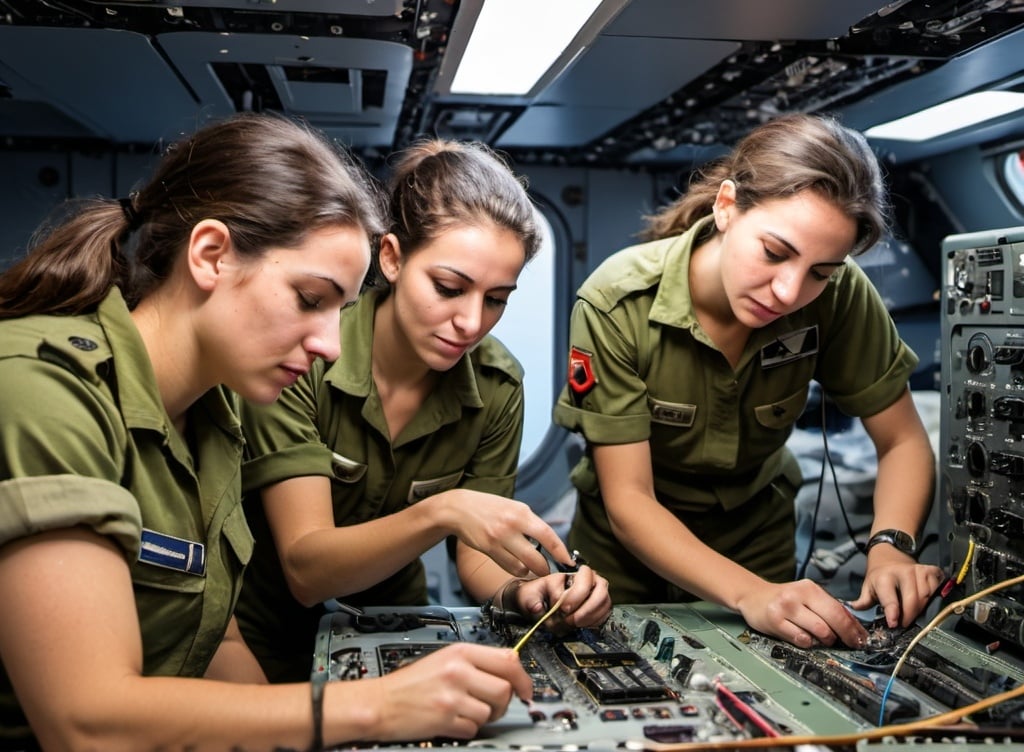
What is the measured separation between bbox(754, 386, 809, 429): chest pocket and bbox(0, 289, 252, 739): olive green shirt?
1424 millimetres

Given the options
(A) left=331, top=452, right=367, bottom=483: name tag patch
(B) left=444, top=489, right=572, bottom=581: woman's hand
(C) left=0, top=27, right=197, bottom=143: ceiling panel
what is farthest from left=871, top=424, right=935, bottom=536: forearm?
(C) left=0, top=27, right=197, bottom=143: ceiling panel

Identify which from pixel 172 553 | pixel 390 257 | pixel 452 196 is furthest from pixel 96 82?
pixel 172 553

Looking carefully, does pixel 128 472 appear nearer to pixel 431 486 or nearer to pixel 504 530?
pixel 504 530

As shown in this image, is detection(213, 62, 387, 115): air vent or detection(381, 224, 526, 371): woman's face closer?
detection(381, 224, 526, 371): woman's face

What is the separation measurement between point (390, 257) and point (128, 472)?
93 cm

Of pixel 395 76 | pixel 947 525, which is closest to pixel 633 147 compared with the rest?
pixel 395 76

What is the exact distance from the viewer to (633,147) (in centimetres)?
464

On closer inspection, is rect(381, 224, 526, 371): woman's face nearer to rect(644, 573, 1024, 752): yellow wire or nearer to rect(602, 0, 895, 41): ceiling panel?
rect(602, 0, 895, 41): ceiling panel

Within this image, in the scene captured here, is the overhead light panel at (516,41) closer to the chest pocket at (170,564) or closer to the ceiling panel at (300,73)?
the ceiling panel at (300,73)

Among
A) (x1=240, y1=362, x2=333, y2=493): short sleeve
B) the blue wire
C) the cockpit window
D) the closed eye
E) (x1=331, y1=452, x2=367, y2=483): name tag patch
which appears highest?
the cockpit window

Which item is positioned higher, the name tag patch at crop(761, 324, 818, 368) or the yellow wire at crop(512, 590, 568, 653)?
the name tag patch at crop(761, 324, 818, 368)

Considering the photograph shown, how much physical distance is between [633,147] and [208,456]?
3.11 metres

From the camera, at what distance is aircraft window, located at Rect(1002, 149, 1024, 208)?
13.6ft

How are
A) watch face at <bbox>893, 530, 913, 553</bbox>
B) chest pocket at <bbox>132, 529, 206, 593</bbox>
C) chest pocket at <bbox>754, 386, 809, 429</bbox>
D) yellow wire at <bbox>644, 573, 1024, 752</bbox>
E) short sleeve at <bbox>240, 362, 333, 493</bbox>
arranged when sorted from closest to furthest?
yellow wire at <bbox>644, 573, 1024, 752</bbox> → chest pocket at <bbox>132, 529, 206, 593</bbox> → short sleeve at <bbox>240, 362, 333, 493</bbox> → watch face at <bbox>893, 530, 913, 553</bbox> → chest pocket at <bbox>754, 386, 809, 429</bbox>
